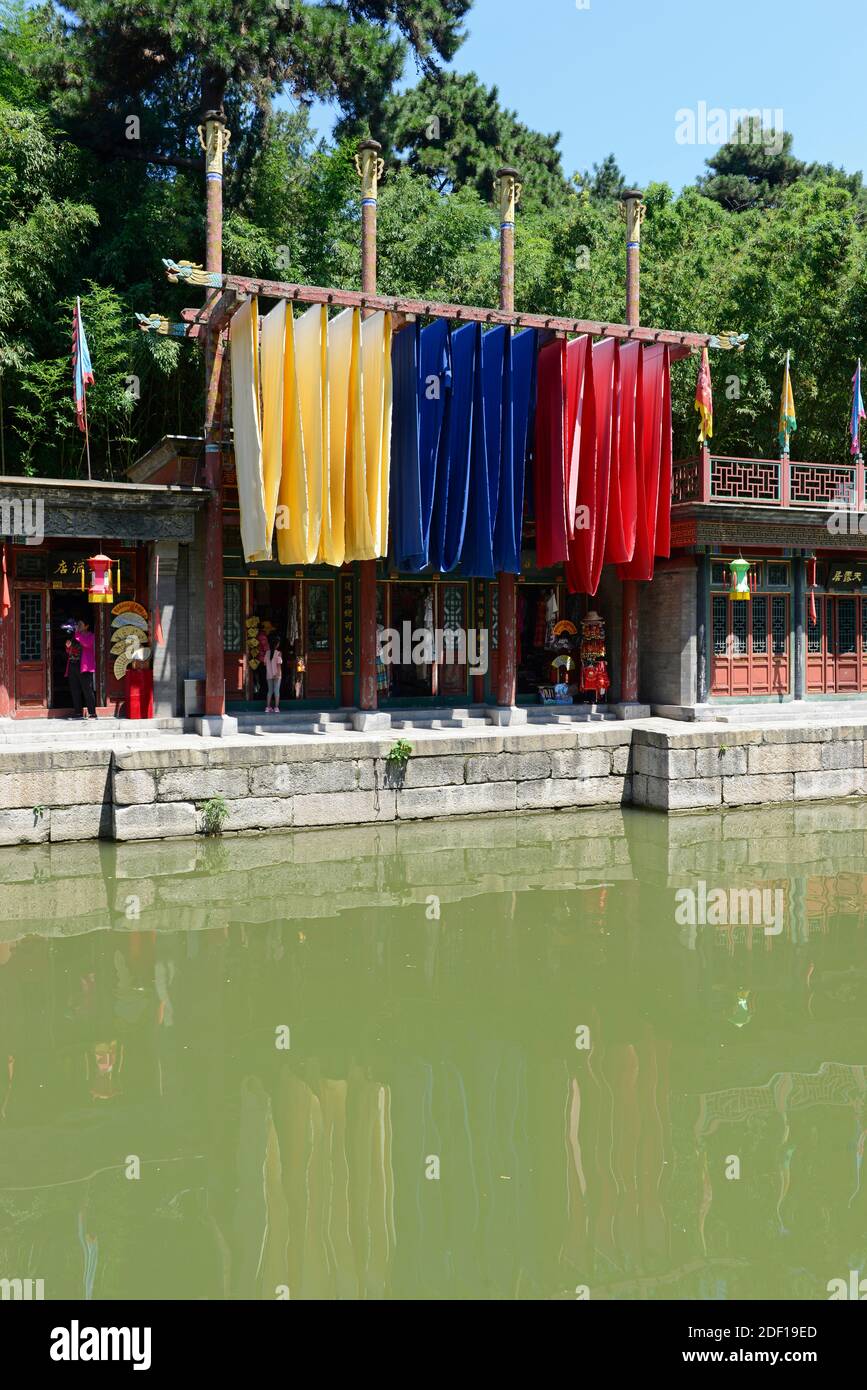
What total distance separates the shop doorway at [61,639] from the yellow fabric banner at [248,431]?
2923mm

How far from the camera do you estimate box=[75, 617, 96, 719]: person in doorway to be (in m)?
14.3

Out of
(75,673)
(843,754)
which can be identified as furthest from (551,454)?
(75,673)

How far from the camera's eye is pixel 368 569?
14.9 metres

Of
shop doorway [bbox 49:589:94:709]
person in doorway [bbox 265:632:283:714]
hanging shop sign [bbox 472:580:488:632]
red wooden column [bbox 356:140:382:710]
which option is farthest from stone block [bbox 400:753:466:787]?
shop doorway [bbox 49:589:94:709]

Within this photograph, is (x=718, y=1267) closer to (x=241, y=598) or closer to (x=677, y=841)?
(x=677, y=841)

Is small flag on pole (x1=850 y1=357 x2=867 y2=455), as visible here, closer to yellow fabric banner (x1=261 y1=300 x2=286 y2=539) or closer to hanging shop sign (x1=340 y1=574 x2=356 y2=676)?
hanging shop sign (x1=340 y1=574 x2=356 y2=676)

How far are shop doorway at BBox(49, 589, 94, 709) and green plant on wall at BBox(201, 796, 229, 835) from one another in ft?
10.8

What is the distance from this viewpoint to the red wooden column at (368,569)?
1451cm

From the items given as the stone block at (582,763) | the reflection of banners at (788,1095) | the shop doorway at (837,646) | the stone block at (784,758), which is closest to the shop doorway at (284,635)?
the stone block at (582,763)

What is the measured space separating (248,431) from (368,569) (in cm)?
257

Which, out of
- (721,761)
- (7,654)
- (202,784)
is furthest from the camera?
(721,761)

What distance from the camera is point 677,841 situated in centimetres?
1281

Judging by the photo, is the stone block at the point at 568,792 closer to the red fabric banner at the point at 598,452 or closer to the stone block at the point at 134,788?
the red fabric banner at the point at 598,452

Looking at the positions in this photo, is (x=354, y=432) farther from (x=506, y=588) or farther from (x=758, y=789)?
(x=758, y=789)
